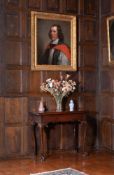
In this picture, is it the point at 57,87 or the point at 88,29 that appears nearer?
the point at 57,87

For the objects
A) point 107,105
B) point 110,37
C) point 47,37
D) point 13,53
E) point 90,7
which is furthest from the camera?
point 90,7

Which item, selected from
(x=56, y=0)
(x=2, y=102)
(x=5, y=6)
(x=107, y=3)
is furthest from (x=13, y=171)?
(x=107, y=3)

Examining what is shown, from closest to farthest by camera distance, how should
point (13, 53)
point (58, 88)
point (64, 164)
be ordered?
point (64, 164)
point (13, 53)
point (58, 88)

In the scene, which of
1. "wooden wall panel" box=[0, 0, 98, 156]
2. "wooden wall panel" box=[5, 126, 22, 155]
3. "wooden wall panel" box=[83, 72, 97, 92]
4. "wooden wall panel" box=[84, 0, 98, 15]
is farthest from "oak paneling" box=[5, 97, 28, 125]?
"wooden wall panel" box=[84, 0, 98, 15]

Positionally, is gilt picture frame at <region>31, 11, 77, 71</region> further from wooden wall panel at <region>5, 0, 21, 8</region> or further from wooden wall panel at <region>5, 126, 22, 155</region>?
wooden wall panel at <region>5, 126, 22, 155</region>

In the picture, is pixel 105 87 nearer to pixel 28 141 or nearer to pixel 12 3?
pixel 28 141

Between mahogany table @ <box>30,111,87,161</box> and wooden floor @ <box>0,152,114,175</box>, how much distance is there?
220 mm

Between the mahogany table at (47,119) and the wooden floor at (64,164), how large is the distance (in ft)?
0.72

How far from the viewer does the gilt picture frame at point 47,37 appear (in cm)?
563

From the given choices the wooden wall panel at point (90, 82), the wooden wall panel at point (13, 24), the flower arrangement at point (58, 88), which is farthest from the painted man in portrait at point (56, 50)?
the wooden wall panel at point (13, 24)

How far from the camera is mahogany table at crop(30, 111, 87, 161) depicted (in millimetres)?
5367

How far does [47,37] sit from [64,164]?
2155mm

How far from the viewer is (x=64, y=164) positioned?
516cm

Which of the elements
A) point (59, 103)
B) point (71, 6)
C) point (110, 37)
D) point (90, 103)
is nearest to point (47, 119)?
point (59, 103)
